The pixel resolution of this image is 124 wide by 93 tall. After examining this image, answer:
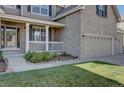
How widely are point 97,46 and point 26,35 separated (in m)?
7.68

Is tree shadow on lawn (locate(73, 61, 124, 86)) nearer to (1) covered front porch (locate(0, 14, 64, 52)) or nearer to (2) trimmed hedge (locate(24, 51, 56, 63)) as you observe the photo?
(2) trimmed hedge (locate(24, 51, 56, 63))

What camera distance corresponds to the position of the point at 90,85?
20.0 ft

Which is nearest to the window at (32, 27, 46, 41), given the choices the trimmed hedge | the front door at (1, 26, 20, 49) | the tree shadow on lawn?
the front door at (1, 26, 20, 49)

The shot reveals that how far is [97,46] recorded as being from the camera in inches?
651

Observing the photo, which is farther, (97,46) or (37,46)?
(97,46)

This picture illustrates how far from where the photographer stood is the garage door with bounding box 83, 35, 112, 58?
49.9ft

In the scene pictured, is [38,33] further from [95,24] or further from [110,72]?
[110,72]

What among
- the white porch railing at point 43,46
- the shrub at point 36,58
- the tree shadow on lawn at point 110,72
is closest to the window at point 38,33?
the white porch railing at point 43,46

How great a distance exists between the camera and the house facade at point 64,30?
14.3 metres

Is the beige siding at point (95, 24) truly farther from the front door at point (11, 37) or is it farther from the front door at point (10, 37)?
the front door at point (11, 37)

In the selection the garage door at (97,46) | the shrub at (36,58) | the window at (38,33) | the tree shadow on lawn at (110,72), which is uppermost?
the window at (38,33)

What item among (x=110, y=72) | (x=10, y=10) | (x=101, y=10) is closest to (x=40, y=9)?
(x=10, y=10)
